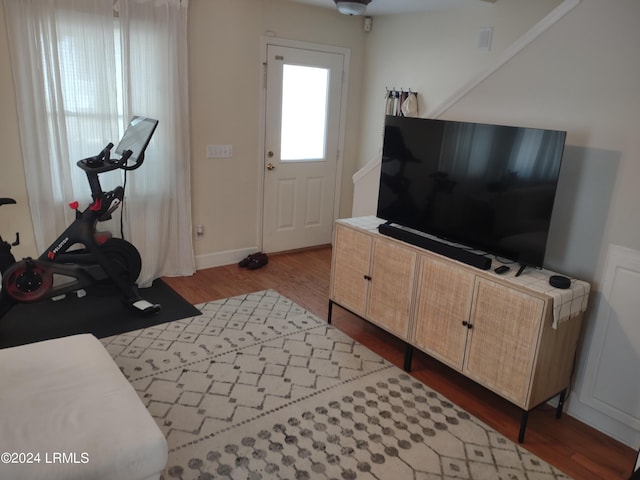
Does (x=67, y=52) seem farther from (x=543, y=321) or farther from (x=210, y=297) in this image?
(x=543, y=321)

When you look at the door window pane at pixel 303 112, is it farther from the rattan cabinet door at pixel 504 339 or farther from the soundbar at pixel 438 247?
the rattan cabinet door at pixel 504 339

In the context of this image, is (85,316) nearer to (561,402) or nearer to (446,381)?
(446,381)

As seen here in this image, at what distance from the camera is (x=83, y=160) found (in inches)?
133

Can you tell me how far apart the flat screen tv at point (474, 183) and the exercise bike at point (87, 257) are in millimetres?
1681

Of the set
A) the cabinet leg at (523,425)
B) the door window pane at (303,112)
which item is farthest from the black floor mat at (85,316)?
the cabinet leg at (523,425)

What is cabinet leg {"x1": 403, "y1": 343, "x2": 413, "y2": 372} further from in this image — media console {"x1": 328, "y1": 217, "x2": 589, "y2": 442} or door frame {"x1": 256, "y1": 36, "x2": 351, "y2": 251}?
door frame {"x1": 256, "y1": 36, "x2": 351, "y2": 251}

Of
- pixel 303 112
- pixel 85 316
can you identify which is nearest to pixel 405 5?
pixel 303 112

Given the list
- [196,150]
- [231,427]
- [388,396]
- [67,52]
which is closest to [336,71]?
[196,150]

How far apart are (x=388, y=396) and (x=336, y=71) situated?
3424 millimetres

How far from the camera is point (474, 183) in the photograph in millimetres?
2736

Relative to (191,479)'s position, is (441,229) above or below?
above

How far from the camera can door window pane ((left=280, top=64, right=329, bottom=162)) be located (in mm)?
4754

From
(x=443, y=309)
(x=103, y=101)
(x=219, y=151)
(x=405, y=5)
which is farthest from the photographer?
(x=219, y=151)

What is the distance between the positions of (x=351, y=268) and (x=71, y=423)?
2.08 m
